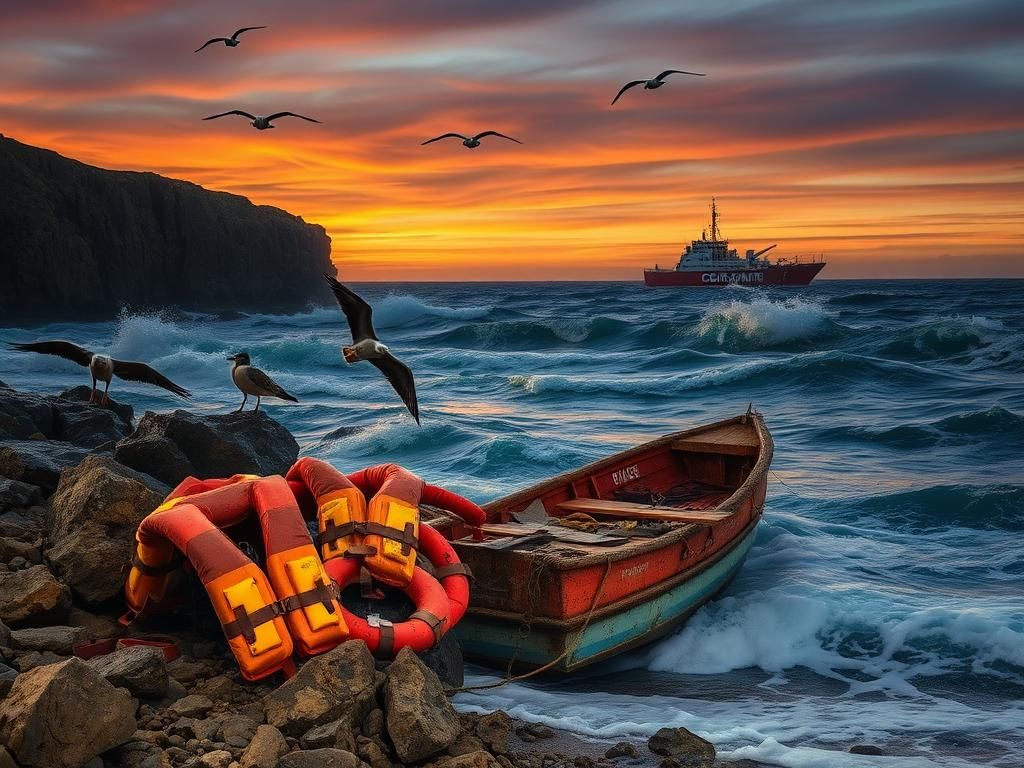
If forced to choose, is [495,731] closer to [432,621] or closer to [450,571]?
[432,621]

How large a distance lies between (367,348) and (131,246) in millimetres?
75218

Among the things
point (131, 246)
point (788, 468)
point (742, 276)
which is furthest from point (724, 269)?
point (788, 468)

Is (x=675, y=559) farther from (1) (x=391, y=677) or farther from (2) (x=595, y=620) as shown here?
(1) (x=391, y=677)

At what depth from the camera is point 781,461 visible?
19.8 m

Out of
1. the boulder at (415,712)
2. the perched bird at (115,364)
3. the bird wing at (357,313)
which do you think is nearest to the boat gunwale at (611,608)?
the boulder at (415,712)

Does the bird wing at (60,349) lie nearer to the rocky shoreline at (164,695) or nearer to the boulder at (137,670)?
the rocky shoreline at (164,695)

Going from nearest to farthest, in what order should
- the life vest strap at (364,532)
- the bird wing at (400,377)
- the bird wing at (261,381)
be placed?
1. the life vest strap at (364,532)
2. the bird wing at (400,377)
3. the bird wing at (261,381)

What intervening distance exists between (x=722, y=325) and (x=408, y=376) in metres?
40.1

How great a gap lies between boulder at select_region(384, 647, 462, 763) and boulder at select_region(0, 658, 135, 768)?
4.80ft

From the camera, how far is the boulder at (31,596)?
5848mm

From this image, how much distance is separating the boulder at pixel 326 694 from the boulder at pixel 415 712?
0.16 meters

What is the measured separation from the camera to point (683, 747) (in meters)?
6.47

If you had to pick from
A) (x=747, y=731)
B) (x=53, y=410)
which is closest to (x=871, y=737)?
(x=747, y=731)

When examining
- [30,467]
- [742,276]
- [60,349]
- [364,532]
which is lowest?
[364,532]
